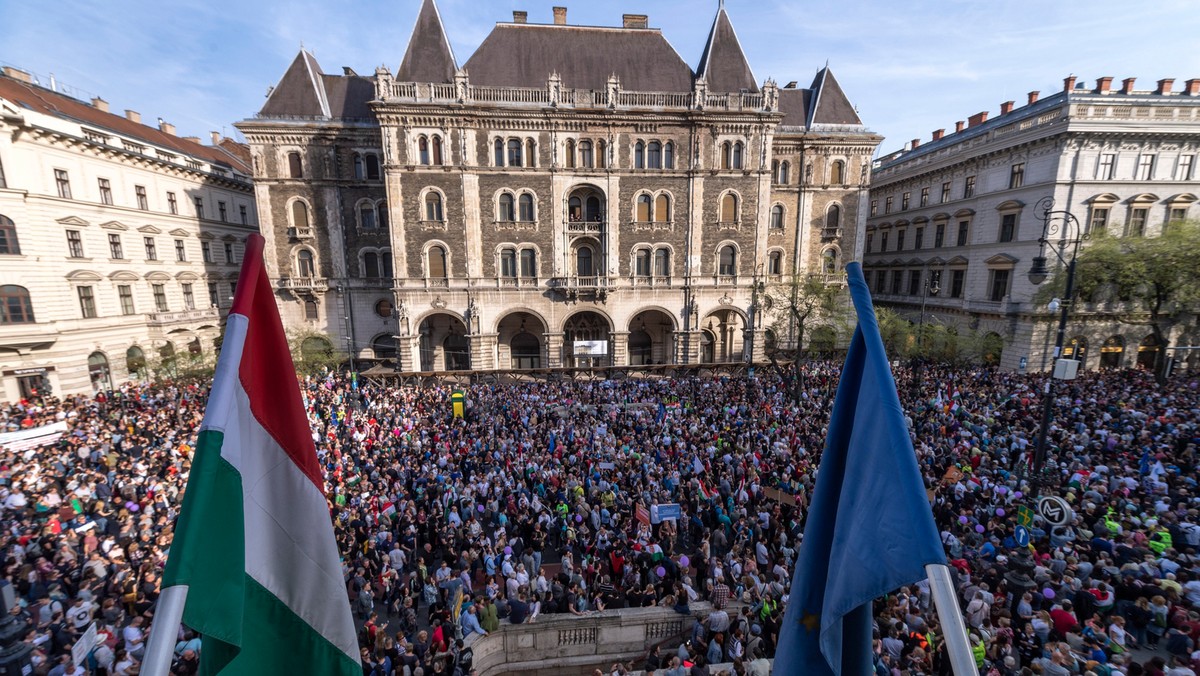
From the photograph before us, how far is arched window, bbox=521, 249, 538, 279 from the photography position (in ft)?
104

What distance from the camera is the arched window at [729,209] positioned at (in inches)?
1270

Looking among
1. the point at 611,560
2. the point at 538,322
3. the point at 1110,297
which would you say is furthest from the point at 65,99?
the point at 1110,297

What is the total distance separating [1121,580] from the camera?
31.0 feet

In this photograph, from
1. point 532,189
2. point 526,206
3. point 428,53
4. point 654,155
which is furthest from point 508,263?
point 428,53

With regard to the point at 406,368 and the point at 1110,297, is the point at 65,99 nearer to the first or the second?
the point at 406,368

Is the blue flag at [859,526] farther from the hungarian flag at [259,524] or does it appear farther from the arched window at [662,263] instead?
the arched window at [662,263]

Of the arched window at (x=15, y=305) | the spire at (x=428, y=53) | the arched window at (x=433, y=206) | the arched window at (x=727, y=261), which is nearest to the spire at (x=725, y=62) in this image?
the arched window at (x=727, y=261)

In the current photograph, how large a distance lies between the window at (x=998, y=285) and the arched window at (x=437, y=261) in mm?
34801

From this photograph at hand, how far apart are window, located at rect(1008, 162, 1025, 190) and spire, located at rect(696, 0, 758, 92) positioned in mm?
16454

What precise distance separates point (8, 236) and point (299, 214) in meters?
12.6

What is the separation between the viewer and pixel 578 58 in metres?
32.0

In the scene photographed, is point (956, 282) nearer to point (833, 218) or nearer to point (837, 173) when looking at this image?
point (833, 218)

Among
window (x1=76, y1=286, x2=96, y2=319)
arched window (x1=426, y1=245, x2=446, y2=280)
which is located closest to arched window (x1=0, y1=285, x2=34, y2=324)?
window (x1=76, y1=286, x2=96, y2=319)

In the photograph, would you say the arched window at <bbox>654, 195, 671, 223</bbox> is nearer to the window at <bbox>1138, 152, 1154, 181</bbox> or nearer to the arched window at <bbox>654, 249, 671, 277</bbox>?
the arched window at <bbox>654, 249, 671, 277</bbox>
